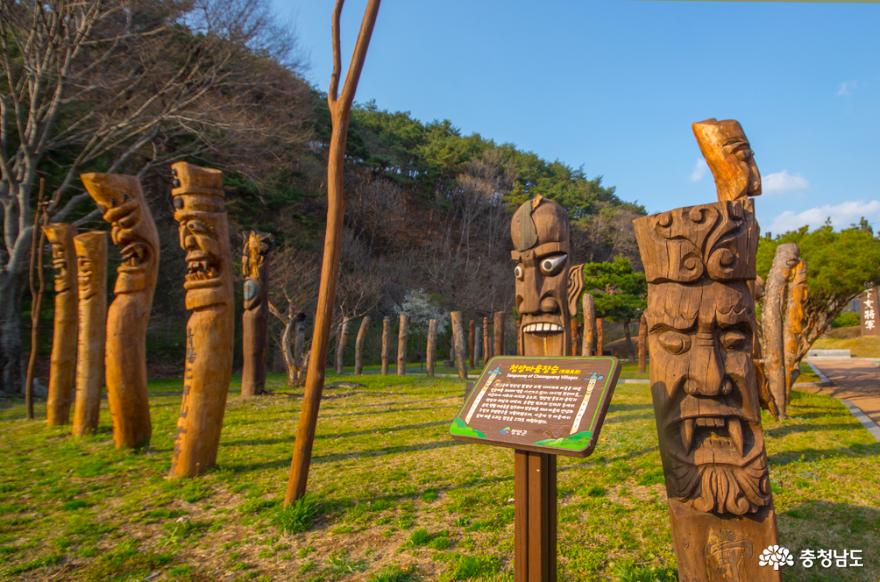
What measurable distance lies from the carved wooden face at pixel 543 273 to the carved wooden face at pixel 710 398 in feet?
6.80

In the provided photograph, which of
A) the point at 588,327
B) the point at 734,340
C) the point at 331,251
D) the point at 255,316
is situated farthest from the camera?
the point at 588,327

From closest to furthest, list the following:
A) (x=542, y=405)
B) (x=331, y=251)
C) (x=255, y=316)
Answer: (x=542, y=405) → (x=331, y=251) → (x=255, y=316)

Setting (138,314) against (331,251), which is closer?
(331,251)

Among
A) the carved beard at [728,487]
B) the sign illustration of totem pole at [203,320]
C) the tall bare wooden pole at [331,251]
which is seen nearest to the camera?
the carved beard at [728,487]

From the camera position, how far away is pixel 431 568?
3387 mm

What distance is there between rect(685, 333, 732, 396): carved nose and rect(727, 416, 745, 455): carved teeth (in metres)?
0.17

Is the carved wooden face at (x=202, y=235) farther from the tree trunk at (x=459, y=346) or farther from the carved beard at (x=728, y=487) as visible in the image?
the tree trunk at (x=459, y=346)

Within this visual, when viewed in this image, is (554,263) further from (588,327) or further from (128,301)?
(588,327)

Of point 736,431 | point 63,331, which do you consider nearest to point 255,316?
point 63,331

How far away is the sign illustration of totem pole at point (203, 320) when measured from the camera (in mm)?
5121

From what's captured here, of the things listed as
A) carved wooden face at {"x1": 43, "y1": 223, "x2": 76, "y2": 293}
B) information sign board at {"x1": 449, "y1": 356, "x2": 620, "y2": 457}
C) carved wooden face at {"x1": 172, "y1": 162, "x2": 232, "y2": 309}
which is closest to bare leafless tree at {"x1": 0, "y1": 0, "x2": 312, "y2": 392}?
carved wooden face at {"x1": 43, "y1": 223, "x2": 76, "y2": 293}

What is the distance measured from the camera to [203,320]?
205 inches

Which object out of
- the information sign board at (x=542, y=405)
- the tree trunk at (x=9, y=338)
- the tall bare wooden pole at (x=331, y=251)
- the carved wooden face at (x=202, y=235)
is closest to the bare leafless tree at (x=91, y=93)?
the tree trunk at (x=9, y=338)

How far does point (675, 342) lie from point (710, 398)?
0.39 meters
